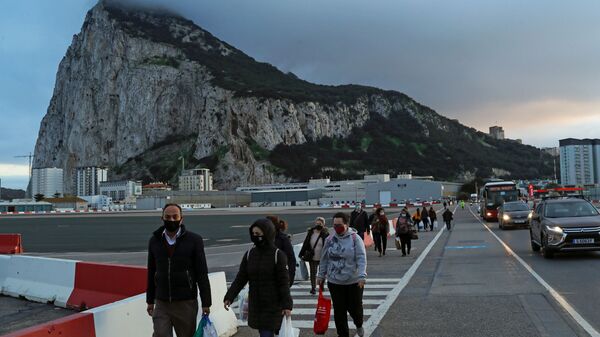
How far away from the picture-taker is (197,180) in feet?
594

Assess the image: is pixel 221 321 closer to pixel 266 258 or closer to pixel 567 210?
pixel 266 258

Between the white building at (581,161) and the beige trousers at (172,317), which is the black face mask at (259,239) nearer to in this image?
the beige trousers at (172,317)

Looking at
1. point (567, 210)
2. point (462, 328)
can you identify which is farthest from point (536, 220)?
point (462, 328)

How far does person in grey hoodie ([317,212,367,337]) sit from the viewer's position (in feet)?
21.2

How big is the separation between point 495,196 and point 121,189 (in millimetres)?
171868

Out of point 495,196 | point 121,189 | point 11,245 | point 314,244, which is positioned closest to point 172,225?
point 314,244

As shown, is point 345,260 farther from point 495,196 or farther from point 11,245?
point 495,196

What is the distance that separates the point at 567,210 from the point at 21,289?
14.0m

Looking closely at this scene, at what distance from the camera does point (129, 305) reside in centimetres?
596

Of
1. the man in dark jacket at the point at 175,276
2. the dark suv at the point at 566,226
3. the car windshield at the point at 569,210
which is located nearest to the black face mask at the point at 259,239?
the man in dark jacket at the point at 175,276

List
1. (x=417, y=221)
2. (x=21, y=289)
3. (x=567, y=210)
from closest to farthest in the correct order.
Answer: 1. (x=21, y=289)
2. (x=567, y=210)
3. (x=417, y=221)

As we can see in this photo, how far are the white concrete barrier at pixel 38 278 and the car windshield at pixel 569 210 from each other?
40.9 ft

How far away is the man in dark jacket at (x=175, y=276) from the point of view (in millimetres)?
4965

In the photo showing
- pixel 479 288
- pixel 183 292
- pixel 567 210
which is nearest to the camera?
pixel 183 292
